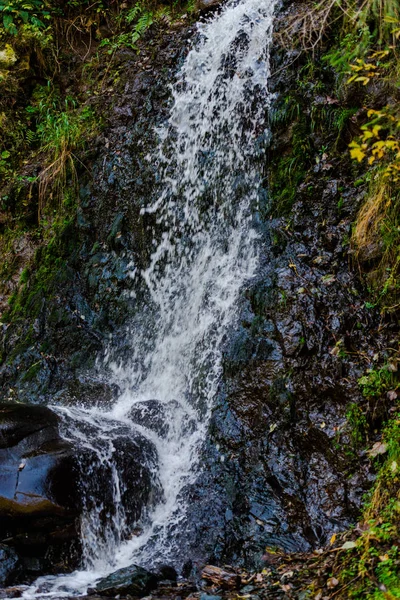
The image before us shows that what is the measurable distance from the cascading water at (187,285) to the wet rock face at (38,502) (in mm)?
159

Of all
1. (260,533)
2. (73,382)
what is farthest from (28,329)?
(260,533)

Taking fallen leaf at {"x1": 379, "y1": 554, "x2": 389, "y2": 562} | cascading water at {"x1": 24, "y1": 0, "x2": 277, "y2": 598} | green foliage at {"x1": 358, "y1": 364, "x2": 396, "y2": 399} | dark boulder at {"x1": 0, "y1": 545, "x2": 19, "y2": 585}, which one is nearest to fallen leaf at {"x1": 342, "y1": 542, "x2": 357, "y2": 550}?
fallen leaf at {"x1": 379, "y1": 554, "x2": 389, "y2": 562}

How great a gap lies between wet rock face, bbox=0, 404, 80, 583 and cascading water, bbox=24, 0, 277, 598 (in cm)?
16

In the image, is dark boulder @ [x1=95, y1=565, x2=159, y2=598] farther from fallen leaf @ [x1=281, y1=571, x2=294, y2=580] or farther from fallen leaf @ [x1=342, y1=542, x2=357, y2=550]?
fallen leaf @ [x1=342, y1=542, x2=357, y2=550]

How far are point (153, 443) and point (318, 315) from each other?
2114 millimetres

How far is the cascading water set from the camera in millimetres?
4844

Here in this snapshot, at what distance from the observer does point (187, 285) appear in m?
6.57

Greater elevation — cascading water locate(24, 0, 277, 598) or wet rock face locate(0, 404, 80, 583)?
cascading water locate(24, 0, 277, 598)

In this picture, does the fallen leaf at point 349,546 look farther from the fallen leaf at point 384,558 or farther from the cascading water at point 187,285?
the cascading water at point 187,285

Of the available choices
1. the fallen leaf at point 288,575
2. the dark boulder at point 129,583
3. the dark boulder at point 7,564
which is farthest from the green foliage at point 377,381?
the dark boulder at point 7,564

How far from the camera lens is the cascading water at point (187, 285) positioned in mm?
4844

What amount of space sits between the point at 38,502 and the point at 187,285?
3.10 m

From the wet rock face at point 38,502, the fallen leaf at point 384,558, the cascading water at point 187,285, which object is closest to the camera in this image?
the fallen leaf at point 384,558

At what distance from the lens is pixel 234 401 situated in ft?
17.1
